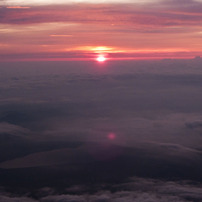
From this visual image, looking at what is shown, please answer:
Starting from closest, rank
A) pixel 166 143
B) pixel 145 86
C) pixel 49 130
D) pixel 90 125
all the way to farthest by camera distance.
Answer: pixel 166 143
pixel 49 130
pixel 90 125
pixel 145 86

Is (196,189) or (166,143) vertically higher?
(196,189)

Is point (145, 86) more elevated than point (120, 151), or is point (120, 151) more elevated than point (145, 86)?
point (120, 151)

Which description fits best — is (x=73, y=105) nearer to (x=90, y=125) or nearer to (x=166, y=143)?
(x=90, y=125)

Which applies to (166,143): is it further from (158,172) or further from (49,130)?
(49,130)

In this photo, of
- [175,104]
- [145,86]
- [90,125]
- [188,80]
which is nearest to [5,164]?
Answer: [90,125]

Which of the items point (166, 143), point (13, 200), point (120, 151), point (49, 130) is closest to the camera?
point (13, 200)

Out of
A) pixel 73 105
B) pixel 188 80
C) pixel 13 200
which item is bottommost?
pixel 188 80

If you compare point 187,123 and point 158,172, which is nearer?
point 158,172

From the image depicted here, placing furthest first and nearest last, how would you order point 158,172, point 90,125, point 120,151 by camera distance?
1. point 90,125
2. point 120,151
3. point 158,172

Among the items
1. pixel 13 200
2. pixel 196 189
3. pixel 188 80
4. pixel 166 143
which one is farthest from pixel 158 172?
pixel 188 80
